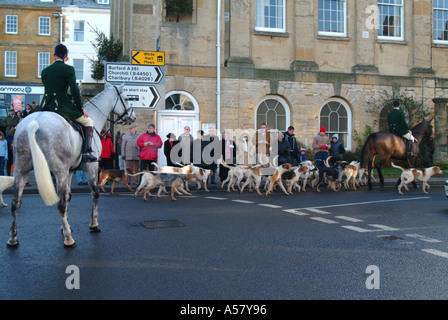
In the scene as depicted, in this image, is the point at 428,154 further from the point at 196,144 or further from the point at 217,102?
the point at 196,144

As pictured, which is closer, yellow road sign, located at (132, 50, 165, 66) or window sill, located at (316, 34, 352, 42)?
yellow road sign, located at (132, 50, 165, 66)

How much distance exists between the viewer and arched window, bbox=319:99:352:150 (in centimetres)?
2345

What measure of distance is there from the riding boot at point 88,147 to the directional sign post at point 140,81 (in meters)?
8.60

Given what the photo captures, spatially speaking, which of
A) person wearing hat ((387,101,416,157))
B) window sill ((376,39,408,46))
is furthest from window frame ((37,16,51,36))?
person wearing hat ((387,101,416,157))

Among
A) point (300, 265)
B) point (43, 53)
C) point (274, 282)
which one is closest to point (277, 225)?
point (300, 265)

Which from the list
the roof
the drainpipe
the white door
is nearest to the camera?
the white door

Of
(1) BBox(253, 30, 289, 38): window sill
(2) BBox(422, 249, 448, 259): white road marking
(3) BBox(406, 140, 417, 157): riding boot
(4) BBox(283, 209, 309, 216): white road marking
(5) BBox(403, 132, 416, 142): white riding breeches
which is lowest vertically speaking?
(2) BBox(422, 249, 448, 259): white road marking

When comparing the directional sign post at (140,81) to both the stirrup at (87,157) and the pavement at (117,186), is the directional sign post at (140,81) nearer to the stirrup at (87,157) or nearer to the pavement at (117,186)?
the pavement at (117,186)

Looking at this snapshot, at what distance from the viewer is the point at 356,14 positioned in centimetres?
2381

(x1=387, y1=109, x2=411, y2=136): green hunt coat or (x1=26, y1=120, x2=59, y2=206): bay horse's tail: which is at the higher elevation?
(x1=387, y1=109, x2=411, y2=136): green hunt coat

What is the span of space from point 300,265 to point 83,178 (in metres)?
12.2

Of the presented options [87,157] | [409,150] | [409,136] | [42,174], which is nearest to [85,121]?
[87,157]

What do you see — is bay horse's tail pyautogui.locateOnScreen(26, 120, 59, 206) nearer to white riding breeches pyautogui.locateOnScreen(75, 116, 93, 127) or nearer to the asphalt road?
the asphalt road

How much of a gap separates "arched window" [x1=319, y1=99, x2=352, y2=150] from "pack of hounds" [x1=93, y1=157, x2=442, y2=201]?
21.9 ft
